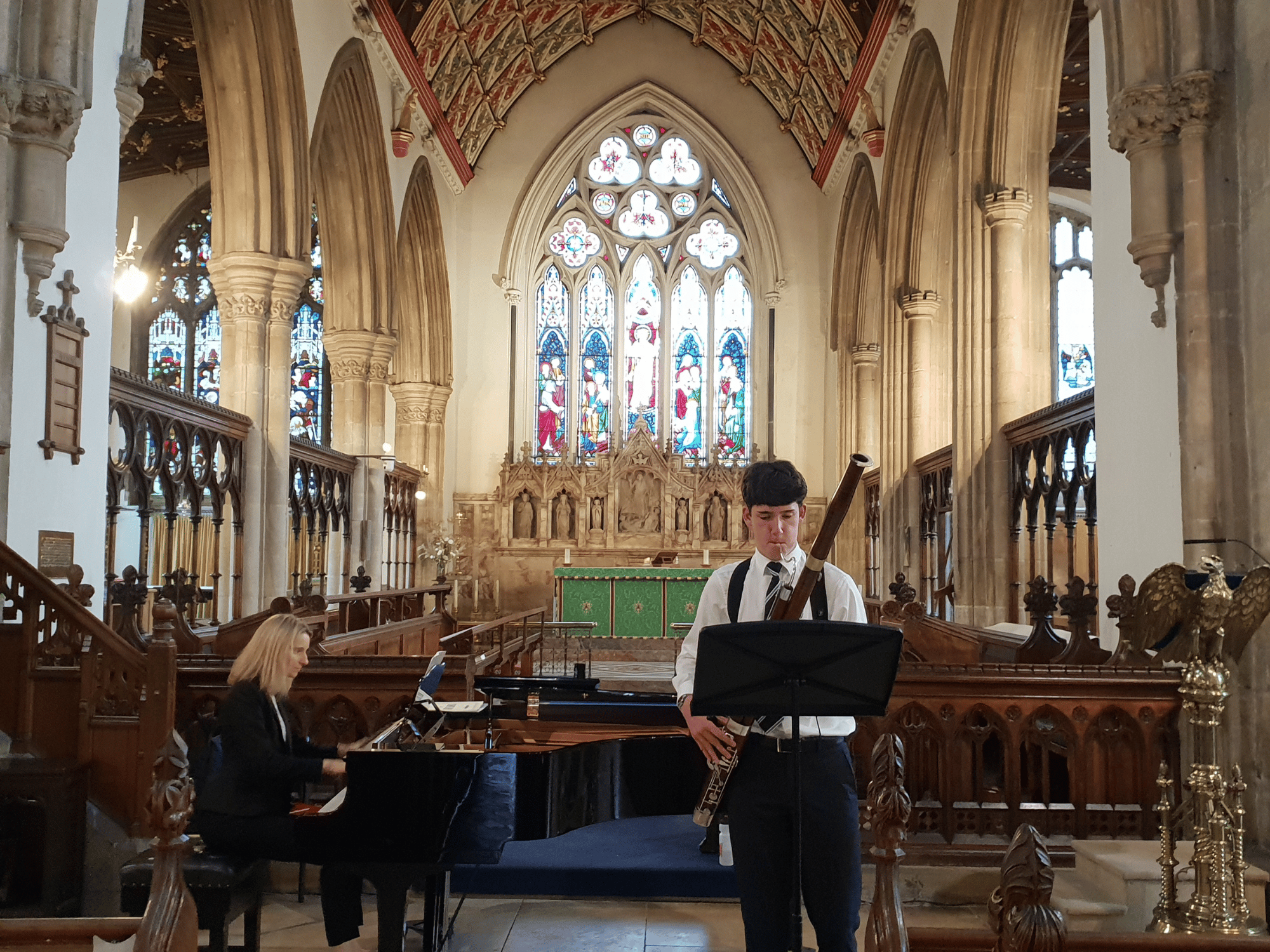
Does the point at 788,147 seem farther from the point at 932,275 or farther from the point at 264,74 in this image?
the point at 264,74

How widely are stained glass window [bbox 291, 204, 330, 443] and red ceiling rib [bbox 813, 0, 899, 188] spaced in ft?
25.0

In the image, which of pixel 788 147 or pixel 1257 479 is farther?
pixel 788 147

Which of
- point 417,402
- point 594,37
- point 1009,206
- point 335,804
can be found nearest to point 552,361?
point 417,402

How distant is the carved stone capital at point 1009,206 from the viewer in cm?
902

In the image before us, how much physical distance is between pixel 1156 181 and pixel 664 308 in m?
13.0

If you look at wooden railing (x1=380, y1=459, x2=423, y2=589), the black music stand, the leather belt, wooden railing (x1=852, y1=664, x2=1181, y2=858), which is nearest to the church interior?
wooden railing (x1=852, y1=664, x2=1181, y2=858)

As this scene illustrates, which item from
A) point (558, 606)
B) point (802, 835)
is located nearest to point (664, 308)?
point (558, 606)

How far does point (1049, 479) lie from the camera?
27.0 ft

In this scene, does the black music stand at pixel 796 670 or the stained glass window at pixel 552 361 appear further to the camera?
the stained glass window at pixel 552 361

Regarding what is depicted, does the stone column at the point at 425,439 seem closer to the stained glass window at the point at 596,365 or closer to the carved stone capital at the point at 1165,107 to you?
the stained glass window at the point at 596,365

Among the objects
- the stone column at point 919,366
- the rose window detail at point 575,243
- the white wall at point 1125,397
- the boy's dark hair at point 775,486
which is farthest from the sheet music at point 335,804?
the rose window detail at point 575,243

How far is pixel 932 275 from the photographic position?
491 inches

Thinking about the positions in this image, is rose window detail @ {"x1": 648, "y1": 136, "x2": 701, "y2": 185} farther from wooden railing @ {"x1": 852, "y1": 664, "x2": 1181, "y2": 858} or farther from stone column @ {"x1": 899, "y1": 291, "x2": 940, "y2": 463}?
wooden railing @ {"x1": 852, "y1": 664, "x2": 1181, "y2": 858}

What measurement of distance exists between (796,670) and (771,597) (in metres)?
0.29
